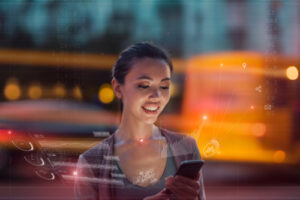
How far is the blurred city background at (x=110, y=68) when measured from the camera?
9.59 feet

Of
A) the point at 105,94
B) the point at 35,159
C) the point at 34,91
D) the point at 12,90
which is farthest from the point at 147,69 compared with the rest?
the point at 12,90

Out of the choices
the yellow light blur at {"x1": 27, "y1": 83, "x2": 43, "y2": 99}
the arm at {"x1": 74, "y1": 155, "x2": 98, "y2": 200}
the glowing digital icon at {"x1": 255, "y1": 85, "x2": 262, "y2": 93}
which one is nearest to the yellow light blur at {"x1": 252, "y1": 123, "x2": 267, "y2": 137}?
the glowing digital icon at {"x1": 255, "y1": 85, "x2": 262, "y2": 93}

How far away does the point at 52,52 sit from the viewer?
3037mm

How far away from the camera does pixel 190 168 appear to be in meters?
1.84

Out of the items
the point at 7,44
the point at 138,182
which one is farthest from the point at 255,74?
the point at 7,44

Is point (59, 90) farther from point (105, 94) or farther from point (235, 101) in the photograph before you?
point (235, 101)

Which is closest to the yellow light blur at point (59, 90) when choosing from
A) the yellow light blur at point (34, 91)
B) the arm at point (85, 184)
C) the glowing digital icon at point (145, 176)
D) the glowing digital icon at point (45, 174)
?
the yellow light blur at point (34, 91)

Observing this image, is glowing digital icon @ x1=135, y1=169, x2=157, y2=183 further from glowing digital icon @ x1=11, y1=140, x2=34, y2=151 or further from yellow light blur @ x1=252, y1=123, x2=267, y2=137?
yellow light blur @ x1=252, y1=123, x2=267, y2=137

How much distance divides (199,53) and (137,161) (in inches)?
53.9

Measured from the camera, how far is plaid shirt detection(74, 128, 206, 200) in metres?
2.05

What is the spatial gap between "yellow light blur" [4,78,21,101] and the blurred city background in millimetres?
11

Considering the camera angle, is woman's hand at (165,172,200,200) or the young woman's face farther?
the young woman's face

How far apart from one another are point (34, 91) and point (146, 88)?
1.33 meters

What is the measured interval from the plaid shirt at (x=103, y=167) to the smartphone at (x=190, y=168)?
211mm
